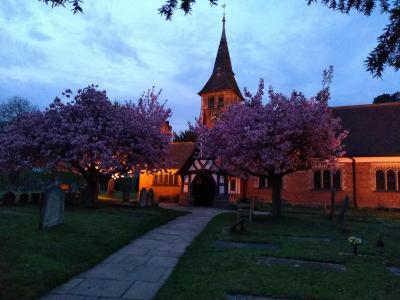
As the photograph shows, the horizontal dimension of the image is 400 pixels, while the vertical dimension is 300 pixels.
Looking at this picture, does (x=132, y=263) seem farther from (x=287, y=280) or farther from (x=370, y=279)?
(x=370, y=279)

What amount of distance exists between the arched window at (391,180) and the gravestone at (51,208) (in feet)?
80.4

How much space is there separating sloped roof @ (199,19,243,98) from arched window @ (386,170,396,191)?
20.5 meters

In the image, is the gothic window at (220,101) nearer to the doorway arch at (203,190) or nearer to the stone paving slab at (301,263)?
the doorway arch at (203,190)

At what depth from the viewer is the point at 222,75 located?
4809 centimetres

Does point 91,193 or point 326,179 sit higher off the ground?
point 326,179

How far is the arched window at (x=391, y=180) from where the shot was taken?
30.0m

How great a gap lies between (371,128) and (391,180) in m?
4.71

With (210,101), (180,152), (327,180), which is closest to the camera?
(327,180)

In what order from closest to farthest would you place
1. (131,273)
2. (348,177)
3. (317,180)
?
1. (131,273)
2. (348,177)
3. (317,180)

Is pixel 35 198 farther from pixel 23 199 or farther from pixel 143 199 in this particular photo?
pixel 143 199

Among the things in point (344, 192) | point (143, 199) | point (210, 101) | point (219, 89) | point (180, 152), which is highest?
point (219, 89)

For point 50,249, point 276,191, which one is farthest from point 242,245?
point 276,191

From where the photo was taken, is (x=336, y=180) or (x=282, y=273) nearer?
(x=282, y=273)

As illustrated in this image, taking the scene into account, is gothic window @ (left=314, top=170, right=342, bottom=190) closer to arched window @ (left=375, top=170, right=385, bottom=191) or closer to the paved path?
arched window @ (left=375, top=170, right=385, bottom=191)
